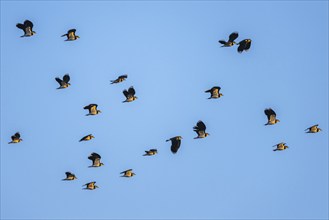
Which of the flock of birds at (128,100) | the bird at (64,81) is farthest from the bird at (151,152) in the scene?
the bird at (64,81)

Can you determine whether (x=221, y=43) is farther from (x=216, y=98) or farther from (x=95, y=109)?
(x=95, y=109)

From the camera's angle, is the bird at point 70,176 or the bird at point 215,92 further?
the bird at point 70,176

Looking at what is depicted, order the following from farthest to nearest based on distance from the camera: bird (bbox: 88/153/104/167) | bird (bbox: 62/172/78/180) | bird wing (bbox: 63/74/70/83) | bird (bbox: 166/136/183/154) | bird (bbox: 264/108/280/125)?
bird (bbox: 62/172/78/180)
bird (bbox: 88/153/104/167)
bird wing (bbox: 63/74/70/83)
bird (bbox: 264/108/280/125)
bird (bbox: 166/136/183/154)

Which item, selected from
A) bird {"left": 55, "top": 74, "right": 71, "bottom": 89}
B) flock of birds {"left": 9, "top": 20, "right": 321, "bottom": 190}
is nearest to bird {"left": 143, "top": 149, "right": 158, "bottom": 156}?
flock of birds {"left": 9, "top": 20, "right": 321, "bottom": 190}

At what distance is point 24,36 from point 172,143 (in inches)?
485

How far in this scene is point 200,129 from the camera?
94.2m

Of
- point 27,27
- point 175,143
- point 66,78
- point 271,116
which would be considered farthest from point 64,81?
point 271,116

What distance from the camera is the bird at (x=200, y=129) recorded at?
9362cm

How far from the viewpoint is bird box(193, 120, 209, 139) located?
93.6m

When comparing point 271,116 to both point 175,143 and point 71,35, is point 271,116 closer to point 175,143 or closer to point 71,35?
point 175,143

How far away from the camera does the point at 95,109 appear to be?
98.2 meters

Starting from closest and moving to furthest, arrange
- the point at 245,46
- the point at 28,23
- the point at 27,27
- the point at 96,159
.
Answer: the point at 245,46, the point at 28,23, the point at 27,27, the point at 96,159

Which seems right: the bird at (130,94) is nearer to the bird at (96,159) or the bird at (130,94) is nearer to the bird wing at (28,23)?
the bird at (96,159)

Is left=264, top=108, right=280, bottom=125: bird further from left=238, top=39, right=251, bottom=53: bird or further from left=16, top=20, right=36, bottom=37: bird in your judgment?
left=16, top=20, right=36, bottom=37: bird
